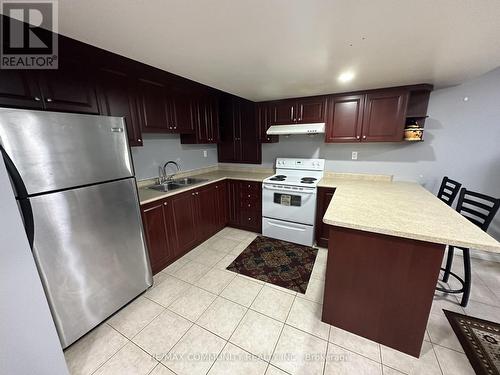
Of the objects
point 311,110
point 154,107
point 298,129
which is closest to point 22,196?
point 154,107

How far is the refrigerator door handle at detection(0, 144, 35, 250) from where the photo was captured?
1039 mm

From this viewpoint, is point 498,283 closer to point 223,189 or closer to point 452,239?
point 452,239

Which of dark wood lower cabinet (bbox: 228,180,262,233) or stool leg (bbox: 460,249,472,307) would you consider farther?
dark wood lower cabinet (bbox: 228,180,262,233)

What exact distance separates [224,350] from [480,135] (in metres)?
3.50

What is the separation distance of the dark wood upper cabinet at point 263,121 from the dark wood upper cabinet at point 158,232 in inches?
71.6

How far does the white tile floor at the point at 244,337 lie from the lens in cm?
133

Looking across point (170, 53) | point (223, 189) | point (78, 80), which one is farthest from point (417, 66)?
point (78, 80)

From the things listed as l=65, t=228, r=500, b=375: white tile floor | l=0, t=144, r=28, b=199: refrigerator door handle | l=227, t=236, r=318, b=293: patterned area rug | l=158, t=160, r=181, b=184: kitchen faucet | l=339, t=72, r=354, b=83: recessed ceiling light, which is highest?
l=339, t=72, r=354, b=83: recessed ceiling light

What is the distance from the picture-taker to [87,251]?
1.45m

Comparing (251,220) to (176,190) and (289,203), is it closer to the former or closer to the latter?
(289,203)

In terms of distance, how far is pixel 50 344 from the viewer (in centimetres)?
111

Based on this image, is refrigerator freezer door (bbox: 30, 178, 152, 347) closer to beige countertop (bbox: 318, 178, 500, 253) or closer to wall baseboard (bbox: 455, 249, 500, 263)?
beige countertop (bbox: 318, 178, 500, 253)

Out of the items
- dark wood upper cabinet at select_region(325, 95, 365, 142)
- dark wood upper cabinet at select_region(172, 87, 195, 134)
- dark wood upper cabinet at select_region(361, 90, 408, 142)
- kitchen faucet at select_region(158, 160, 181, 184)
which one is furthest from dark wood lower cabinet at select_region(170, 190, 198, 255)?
dark wood upper cabinet at select_region(361, 90, 408, 142)

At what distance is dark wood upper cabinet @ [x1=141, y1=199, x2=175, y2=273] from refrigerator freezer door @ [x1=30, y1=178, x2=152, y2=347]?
0.24 m
